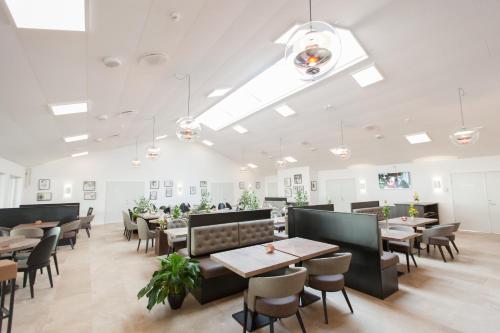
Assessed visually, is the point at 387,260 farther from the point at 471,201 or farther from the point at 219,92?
the point at 471,201

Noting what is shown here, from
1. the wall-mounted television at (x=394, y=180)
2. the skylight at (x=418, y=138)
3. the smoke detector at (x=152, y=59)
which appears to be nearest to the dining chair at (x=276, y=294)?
the smoke detector at (x=152, y=59)

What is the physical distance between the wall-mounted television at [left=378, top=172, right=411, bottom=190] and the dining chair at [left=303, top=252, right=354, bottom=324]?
8.39 metres

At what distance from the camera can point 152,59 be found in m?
2.99

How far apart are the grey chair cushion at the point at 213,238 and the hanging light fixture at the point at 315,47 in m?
2.91

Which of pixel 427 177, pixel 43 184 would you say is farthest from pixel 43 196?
pixel 427 177

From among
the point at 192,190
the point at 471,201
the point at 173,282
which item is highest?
the point at 192,190

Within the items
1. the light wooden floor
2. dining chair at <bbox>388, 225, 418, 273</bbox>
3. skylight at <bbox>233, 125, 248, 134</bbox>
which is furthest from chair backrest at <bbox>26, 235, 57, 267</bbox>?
skylight at <bbox>233, 125, 248, 134</bbox>

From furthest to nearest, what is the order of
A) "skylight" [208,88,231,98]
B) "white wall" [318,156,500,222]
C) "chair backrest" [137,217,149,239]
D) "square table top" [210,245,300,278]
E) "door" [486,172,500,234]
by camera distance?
"white wall" [318,156,500,222], "door" [486,172,500,234], "chair backrest" [137,217,149,239], "skylight" [208,88,231,98], "square table top" [210,245,300,278]

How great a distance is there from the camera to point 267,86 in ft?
21.7

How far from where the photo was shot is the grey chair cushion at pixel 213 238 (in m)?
3.71

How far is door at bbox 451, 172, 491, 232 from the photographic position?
7844 millimetres

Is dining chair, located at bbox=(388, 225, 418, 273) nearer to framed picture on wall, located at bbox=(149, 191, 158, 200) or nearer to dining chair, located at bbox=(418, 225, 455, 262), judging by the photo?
dining chair, located at bbox=(418, 225, 455, 262)

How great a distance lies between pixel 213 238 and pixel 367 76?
456 centimetres

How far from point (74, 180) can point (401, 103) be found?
1280 cm
